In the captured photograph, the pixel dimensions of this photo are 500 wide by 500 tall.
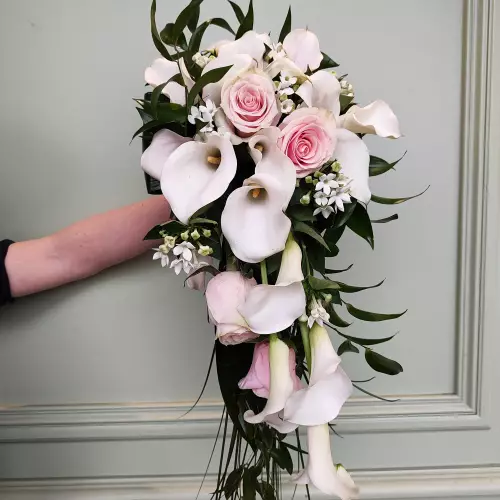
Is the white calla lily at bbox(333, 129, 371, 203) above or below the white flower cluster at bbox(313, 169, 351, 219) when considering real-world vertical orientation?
above

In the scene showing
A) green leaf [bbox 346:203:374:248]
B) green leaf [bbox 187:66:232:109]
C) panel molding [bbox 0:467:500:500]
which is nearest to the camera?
green leaf [bbox 187:66:232:109]

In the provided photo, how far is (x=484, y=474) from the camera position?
98cm

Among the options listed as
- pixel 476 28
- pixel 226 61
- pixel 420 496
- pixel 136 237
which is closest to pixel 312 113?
pixel 226 61

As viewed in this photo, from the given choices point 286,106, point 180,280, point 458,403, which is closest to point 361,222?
point 286,106

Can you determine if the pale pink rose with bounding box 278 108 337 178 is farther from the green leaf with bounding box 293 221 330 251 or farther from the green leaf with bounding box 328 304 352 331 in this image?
the green leaf with bounding box 328 304 352 331

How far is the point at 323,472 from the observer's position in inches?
22.6

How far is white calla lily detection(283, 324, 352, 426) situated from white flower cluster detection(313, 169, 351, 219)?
16 cm

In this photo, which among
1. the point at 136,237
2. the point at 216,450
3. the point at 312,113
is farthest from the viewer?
the point at 216,450

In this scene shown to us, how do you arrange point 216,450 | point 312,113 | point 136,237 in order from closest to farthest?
point 312,113 < point 136,237 < point 216,450

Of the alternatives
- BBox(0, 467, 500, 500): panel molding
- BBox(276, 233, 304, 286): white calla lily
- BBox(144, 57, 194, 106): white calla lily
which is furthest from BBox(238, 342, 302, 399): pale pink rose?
BBox(0, 467, 500, 500): panel molding

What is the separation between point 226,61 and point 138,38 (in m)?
0.38

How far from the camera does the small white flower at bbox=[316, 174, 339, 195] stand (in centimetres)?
58

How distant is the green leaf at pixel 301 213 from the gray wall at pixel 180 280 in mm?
338

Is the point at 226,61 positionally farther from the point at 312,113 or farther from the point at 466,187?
the point at 466,187
